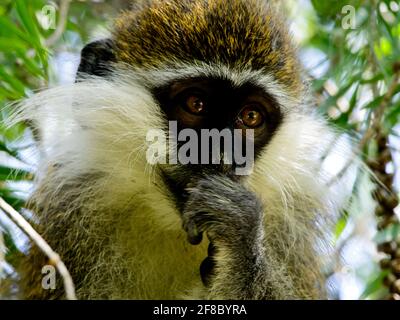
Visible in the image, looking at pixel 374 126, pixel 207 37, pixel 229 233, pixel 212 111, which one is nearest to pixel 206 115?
pixel 212 111

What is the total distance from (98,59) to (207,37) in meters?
0.80

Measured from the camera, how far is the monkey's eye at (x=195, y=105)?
3982 mm

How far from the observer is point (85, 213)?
14.5 ft

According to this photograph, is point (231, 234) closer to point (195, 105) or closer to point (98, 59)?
point (195, 105)

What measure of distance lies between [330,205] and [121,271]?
152 cm

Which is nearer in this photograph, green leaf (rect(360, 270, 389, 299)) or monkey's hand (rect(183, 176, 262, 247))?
monkey's hand (rect(183, 176, 262, 247))

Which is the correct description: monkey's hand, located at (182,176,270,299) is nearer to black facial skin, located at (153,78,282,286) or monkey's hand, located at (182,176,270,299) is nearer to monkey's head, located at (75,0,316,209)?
black facial skin, located at (153,78,282,286)

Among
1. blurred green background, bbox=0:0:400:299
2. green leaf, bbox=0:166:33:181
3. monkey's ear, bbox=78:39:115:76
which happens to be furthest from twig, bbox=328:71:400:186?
green leaf, bbox=0:166:33:181

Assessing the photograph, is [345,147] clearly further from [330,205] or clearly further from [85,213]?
[85,213]

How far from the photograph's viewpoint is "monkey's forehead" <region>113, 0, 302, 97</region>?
4.22 metres

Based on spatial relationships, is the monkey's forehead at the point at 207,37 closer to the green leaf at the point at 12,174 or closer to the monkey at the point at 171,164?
the monkey at the point at 171,164

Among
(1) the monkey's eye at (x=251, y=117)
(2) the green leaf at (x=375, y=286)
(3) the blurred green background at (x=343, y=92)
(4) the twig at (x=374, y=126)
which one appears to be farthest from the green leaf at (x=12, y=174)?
(2) the green leaf at (x=375, y=286)

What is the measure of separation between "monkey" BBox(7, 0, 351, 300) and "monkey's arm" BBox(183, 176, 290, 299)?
0.4 inches
